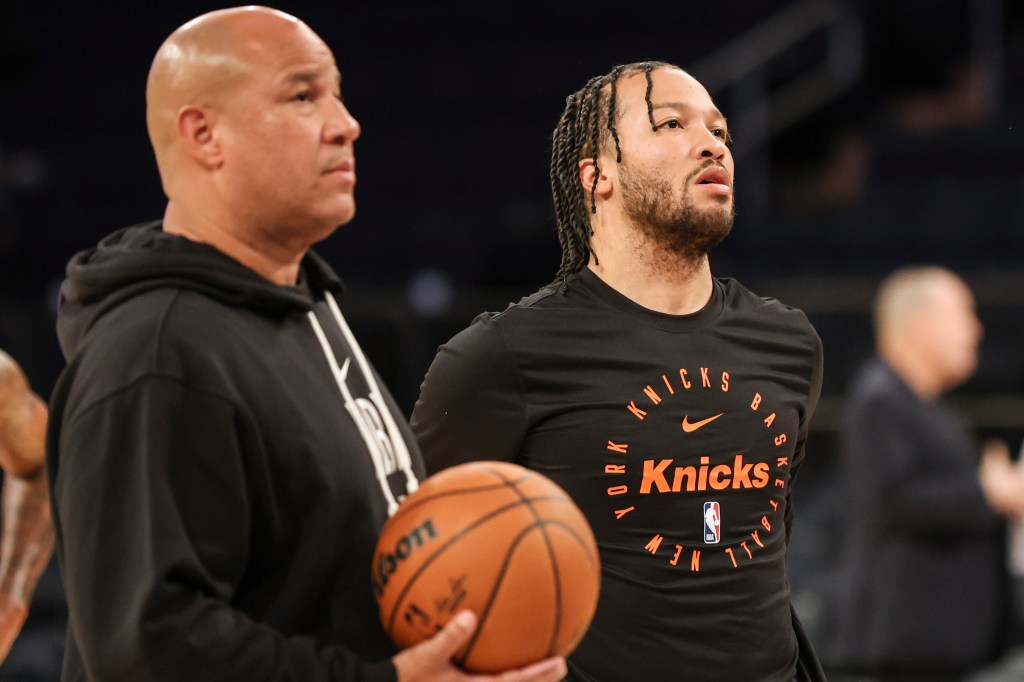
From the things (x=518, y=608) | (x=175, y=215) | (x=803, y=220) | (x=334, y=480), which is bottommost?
(x=803, y=220)

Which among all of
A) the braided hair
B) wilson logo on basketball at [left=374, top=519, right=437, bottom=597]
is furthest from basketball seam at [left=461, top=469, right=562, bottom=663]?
the braided hair

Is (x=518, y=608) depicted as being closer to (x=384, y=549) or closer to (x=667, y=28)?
(x=384, y=549)

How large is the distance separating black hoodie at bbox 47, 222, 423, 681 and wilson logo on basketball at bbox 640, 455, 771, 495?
2.19 feet

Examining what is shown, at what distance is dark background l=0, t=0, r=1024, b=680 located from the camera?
9930mm

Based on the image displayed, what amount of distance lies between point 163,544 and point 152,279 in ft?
1.40

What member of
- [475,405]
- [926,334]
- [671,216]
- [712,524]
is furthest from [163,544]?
[926,334]

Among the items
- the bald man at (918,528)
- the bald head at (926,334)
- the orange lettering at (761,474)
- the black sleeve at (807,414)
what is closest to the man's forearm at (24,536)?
the orange lettering at (761,474)

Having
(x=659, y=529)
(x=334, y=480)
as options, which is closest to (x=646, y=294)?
(x=659, y=529)

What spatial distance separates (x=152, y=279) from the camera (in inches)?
81.3

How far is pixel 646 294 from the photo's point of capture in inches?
115

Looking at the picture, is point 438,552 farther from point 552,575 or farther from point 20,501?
point 20,501

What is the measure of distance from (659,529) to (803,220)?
7.84m

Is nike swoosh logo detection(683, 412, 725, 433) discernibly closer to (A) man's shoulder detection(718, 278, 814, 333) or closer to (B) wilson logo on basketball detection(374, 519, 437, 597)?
(A) man's shoulder detection(718, 278, 814, 333)

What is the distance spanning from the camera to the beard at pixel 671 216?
283cm
